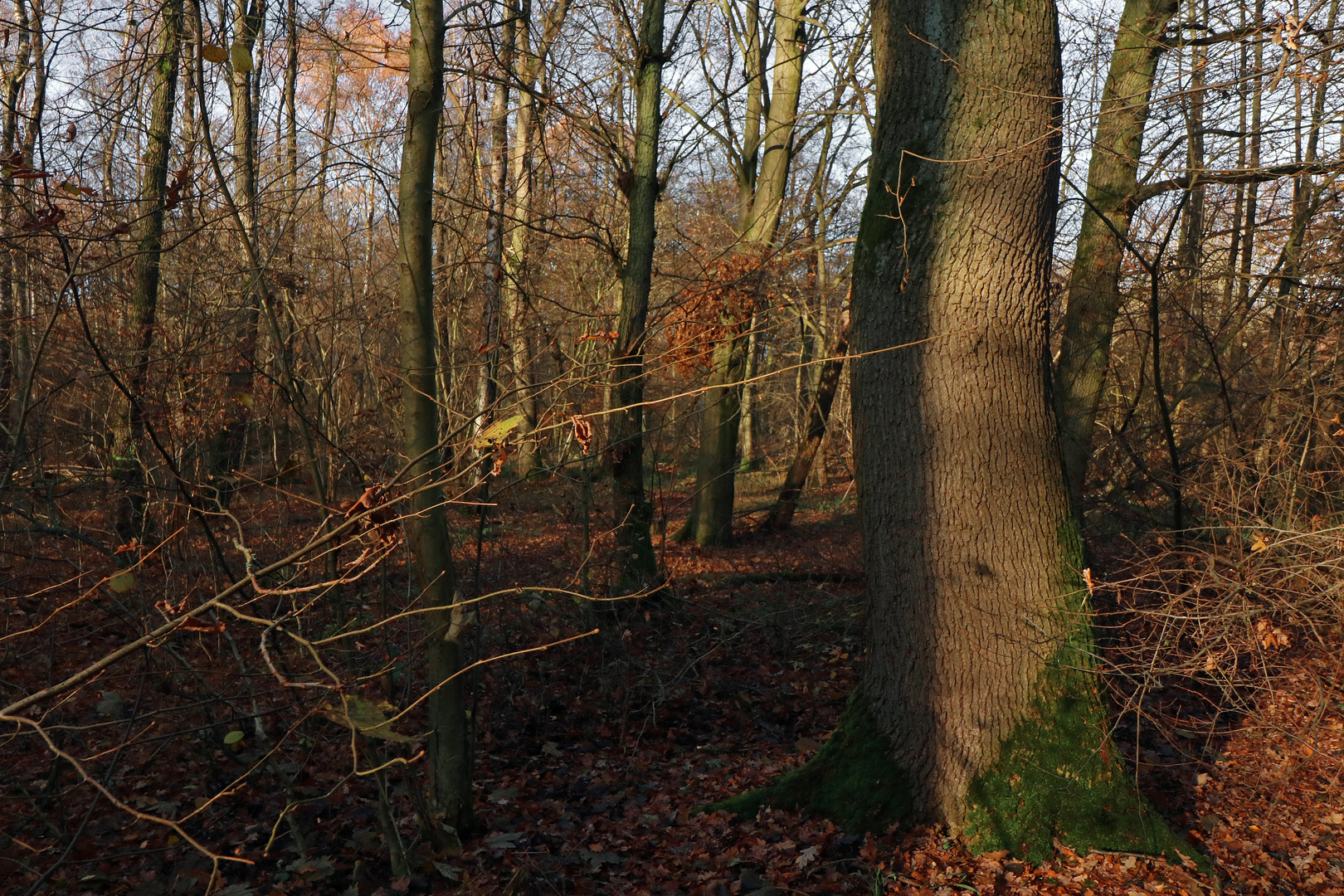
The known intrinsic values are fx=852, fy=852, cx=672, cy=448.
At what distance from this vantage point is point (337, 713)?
→ 286 cm

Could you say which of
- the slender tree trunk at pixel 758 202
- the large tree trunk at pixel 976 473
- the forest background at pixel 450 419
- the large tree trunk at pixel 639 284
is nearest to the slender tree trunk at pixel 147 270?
the forest background at pixel 450 419

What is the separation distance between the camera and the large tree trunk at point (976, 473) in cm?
398

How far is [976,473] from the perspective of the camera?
13.3 ft

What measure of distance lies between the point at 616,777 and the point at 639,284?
14.6 ft

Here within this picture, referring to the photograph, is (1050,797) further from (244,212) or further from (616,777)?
(244,212)

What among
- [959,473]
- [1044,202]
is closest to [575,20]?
[1044,202]

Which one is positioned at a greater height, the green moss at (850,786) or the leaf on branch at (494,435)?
the leaf on branch at (494,435)

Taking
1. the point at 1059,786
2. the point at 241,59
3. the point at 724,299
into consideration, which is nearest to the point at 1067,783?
the point at 1059,786

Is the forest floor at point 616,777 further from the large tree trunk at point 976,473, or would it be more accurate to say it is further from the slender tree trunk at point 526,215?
the slender tree trunk at point 526,215

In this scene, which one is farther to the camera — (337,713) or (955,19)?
(955,19)

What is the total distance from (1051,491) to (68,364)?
767 centimetres

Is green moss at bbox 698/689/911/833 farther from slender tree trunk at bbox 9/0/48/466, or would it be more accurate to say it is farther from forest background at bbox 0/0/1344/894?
slender tree trunk at bbox 9/0/48/466

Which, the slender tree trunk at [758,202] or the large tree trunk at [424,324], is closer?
the large tree trunk at [424,324]

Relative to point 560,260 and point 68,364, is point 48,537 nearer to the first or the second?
point 68,364
